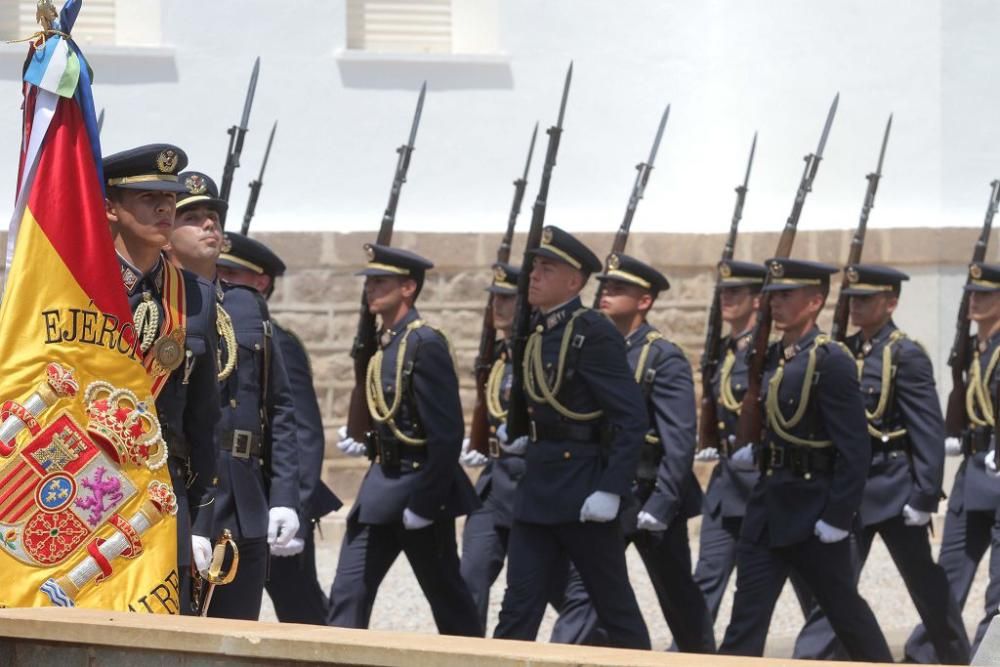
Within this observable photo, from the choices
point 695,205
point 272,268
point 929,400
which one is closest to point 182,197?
point 272,268

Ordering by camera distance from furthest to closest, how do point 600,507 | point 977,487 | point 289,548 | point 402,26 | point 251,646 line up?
point 402,26 → point 977,487 → point 600,507 → point 289,548 → point 251,646

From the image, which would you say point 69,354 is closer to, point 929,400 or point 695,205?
point 929,400

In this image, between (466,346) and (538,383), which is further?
(466,346)

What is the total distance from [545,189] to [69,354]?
146 inches

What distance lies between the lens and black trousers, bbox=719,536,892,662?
24.2ft

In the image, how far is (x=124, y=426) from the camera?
461cm

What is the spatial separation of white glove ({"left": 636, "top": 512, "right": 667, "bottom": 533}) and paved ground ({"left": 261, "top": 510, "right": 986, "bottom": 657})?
846mm

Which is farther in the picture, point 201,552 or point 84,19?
point 84,19

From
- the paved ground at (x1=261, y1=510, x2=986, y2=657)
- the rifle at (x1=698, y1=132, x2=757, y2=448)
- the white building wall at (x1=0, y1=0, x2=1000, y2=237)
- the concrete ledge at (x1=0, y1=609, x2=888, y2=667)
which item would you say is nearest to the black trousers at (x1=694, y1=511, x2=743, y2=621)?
the paved ground at (x1=261, y1=510, x2=986, y2=657)

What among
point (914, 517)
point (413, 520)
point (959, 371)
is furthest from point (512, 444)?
point (959, 371)

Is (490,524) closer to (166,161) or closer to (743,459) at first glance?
(743,459)

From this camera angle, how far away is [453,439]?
7547 millimetres

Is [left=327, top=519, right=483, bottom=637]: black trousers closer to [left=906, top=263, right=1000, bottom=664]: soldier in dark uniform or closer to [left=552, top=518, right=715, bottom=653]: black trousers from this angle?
[left=552, top=518, right=715, bottom=653]: black trousers

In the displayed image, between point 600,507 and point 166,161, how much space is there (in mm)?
2663
